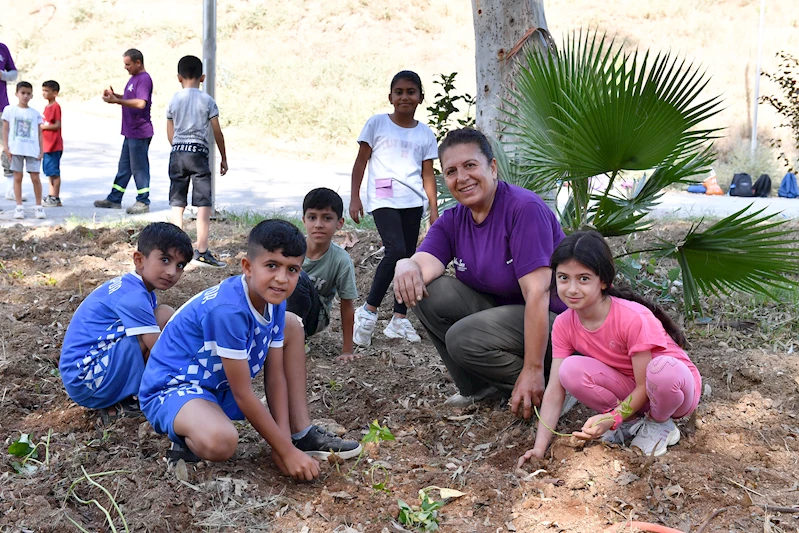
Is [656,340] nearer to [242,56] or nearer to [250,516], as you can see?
[250,516]

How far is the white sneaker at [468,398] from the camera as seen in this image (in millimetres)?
3482

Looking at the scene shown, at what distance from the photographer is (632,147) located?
367cm

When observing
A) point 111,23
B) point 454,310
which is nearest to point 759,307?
point 454,310

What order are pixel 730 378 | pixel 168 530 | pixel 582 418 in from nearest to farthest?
pixel 168 530
pixel 582 418
pixel 730 378

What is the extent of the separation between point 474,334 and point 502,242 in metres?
0.40

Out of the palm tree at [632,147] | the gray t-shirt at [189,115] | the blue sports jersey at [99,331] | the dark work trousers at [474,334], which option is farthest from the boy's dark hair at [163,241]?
the gray t-shirt at [189,115]

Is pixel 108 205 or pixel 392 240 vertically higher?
pixel 392 240

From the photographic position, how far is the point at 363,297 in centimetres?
534

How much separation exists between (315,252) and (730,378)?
2169 mm

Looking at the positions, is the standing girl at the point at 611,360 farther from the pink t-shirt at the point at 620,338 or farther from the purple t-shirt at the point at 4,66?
the purple t-shirt at the point at 4,66

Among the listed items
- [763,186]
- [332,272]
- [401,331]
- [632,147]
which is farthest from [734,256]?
[763,186]

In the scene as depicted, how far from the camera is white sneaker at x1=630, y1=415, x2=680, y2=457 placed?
2.76 meters

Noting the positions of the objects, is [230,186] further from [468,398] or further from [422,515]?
[422,515]

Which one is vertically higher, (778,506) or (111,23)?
(111,23)
